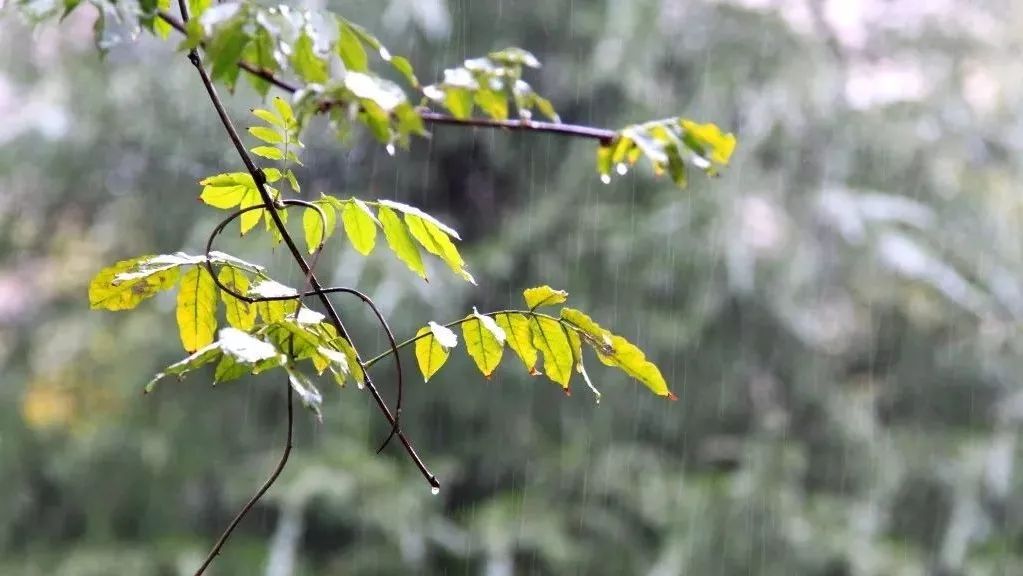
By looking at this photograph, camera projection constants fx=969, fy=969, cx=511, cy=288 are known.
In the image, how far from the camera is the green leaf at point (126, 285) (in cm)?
46

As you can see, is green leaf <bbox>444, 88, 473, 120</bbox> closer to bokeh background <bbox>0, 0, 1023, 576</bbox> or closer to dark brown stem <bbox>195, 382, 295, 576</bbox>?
dark brown stem <bbox>195, 382, 295, 576</bbox>

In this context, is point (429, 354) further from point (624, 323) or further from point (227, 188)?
point (624, 323)

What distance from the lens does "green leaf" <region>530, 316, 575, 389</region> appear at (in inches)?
19.2

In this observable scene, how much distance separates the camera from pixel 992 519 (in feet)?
9.21

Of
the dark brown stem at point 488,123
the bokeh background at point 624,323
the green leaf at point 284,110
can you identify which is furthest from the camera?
the bokeh background at point 624,323

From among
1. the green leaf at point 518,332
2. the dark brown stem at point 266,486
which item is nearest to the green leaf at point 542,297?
the green leaf at point 518,332

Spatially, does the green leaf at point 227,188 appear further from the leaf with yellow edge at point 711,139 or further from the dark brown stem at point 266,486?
the leaf with yellow edge at point 711,139

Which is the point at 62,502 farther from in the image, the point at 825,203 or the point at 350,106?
the point at 350,106

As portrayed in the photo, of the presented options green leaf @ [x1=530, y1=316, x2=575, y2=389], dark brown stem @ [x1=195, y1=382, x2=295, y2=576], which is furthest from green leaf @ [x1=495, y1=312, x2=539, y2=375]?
dark brown stem @ [x1=195, y1=382, x2=295, y2=576]

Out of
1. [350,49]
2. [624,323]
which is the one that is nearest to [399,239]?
[350,49]

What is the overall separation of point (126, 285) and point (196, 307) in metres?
0.03

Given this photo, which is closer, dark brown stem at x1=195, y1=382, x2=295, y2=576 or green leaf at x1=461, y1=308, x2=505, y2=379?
dark brown stem at x1=195, y1=382, x2=295, y2=576

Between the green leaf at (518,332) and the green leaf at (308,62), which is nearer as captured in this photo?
the green leaf at (308,62)

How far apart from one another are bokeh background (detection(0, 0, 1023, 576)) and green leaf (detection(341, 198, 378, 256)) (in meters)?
2.25
